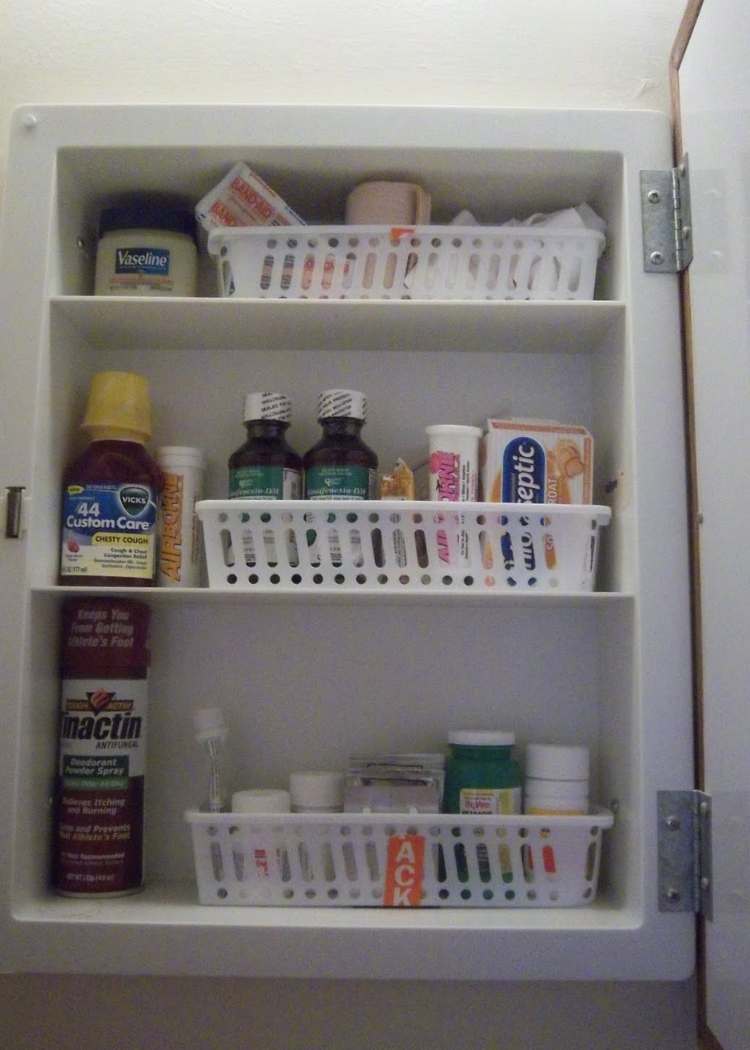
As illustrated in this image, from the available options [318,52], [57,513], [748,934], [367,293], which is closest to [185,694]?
[57,513]

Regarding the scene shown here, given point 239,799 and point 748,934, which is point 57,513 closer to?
point 239,799

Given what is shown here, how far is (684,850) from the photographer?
88 centimetres

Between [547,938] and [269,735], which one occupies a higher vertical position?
[269,735]

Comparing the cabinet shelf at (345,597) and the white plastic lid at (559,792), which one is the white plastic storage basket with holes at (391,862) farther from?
the cabinet shelf at (345,597)

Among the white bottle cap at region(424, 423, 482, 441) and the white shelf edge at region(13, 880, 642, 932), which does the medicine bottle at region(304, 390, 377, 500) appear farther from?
the white shelf edge at region(13, 880, 642, 932)

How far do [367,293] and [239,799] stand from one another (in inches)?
19.5

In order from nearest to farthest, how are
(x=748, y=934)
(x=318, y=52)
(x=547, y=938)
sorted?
(x=748, y=934), (x=547, y=938), (x=318, y=52)

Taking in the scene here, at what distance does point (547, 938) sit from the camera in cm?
86

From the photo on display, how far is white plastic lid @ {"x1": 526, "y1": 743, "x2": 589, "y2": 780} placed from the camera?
0.94 m

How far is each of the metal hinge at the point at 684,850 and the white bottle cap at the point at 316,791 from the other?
291 mm

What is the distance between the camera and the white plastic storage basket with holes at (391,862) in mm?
910

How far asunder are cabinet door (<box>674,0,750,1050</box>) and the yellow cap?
20.7 inches

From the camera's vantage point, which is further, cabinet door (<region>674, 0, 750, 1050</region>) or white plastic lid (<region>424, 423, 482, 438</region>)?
white plastic lid (<region>424, 423, 482, 438</region>)

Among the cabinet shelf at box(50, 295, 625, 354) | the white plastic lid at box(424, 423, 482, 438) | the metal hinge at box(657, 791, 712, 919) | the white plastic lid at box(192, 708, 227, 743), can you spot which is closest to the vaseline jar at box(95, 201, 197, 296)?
the cabinet shelf at box(50, 295, 625, 354)
